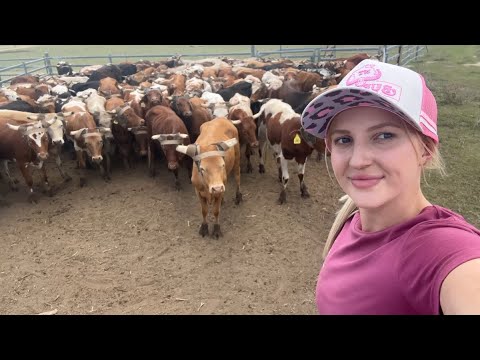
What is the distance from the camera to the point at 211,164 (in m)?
5.69

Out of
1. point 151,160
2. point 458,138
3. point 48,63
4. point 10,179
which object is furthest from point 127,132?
point 48,63

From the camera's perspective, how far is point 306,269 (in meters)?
5.42

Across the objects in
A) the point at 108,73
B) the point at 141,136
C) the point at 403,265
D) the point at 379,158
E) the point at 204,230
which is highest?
the point at 379,158

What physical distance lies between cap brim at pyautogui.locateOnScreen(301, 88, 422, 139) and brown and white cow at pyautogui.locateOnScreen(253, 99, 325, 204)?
462 cm

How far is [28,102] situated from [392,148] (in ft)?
38.3

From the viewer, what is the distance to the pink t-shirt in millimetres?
1119

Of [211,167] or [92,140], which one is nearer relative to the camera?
[211,167]

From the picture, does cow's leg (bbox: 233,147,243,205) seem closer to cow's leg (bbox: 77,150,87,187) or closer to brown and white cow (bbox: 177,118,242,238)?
brown and white cow (bbox: 177,118,242,238)

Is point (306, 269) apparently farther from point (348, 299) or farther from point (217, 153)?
point (348, 299)

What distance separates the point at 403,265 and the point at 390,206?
0.95 feet

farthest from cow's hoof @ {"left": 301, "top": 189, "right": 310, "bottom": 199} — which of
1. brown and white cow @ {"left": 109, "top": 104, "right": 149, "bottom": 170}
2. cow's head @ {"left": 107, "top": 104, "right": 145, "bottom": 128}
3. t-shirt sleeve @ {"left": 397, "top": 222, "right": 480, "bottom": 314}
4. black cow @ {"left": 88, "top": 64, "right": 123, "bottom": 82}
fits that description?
black cow @ {"left": 88, "top": 64, "right": 123, "bottom": 82}

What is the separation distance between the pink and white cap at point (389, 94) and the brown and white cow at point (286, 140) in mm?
4803

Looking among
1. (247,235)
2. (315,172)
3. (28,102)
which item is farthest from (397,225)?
(28,102)

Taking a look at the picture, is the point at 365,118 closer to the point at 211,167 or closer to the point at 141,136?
the point at 211,167
